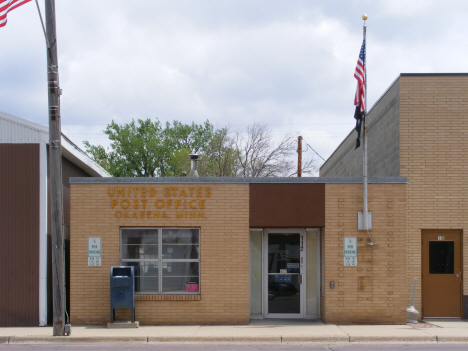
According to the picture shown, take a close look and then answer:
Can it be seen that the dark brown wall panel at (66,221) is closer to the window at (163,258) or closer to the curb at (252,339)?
the window at (163,258)

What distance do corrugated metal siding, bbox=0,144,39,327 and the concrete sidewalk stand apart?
58cm

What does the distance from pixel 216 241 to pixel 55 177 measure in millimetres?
3941

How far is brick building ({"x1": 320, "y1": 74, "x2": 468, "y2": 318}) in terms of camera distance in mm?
13406

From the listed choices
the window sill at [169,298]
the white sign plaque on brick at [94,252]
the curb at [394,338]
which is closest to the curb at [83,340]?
the window sill at [169,298]

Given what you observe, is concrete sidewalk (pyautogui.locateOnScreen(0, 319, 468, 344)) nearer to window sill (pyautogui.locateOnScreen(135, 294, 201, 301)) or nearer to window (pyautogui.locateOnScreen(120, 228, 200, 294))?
window sill (pyautogui.locateOnScreen(135, 294, 201, 301))

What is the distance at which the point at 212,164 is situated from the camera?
43.7 meters

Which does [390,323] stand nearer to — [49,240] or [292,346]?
[292,346]

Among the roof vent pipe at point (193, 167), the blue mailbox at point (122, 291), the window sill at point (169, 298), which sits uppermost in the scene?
the roof vent pipe at point (193, 167)

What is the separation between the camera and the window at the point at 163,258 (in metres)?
12.7

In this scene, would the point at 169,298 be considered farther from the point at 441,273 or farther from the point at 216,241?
the point at 441,273

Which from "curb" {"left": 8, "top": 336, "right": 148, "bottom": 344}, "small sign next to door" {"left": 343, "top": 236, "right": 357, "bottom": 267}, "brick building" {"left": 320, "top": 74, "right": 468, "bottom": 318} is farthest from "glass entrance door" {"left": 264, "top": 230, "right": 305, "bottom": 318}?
"curb" {"left": 8, "top": 336, "right": 148, "bottom": 344}

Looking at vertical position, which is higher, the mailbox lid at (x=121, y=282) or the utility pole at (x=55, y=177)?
the utility pole at (x=55, y=177)

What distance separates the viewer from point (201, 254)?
12586 mm

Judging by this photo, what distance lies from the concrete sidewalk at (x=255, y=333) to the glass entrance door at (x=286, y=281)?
0.88 metres
